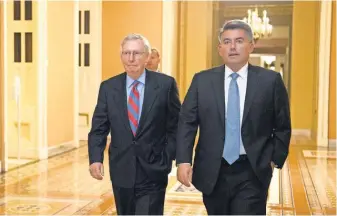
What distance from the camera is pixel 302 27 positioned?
1157 cm

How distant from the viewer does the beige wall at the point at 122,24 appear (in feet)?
31.6

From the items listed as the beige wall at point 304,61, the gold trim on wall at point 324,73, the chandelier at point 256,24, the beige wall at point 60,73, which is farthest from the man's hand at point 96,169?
the chandelier at point 256,24

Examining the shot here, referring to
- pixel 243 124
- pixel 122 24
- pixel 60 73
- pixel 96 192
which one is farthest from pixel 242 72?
pixel 122 24

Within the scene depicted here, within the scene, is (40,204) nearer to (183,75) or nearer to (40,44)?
(40,44)

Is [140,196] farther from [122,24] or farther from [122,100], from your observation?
[122,24]

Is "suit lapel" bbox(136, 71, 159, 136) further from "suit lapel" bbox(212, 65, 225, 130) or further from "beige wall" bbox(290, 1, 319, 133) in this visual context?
"beige wall" bbox(290, 1, 319, 133)

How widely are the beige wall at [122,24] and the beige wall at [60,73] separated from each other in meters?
1.46

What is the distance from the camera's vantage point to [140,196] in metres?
2.65

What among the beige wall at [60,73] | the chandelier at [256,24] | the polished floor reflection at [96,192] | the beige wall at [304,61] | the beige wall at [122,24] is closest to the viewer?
the polished floor reflection at [96,192]

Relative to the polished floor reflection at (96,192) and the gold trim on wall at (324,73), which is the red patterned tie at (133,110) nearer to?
the polished floor reflection at (96,192)

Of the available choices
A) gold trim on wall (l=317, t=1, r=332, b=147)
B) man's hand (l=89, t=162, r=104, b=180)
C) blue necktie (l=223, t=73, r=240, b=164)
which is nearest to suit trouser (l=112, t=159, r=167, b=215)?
man's hand (l=89, t=162, r=104, b=180)

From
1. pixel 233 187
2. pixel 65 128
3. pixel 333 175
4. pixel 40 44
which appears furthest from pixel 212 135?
pixel 65 128

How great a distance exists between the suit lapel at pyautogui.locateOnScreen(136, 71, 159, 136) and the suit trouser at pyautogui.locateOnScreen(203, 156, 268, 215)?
494 mm

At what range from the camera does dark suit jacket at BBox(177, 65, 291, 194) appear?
240 cm
